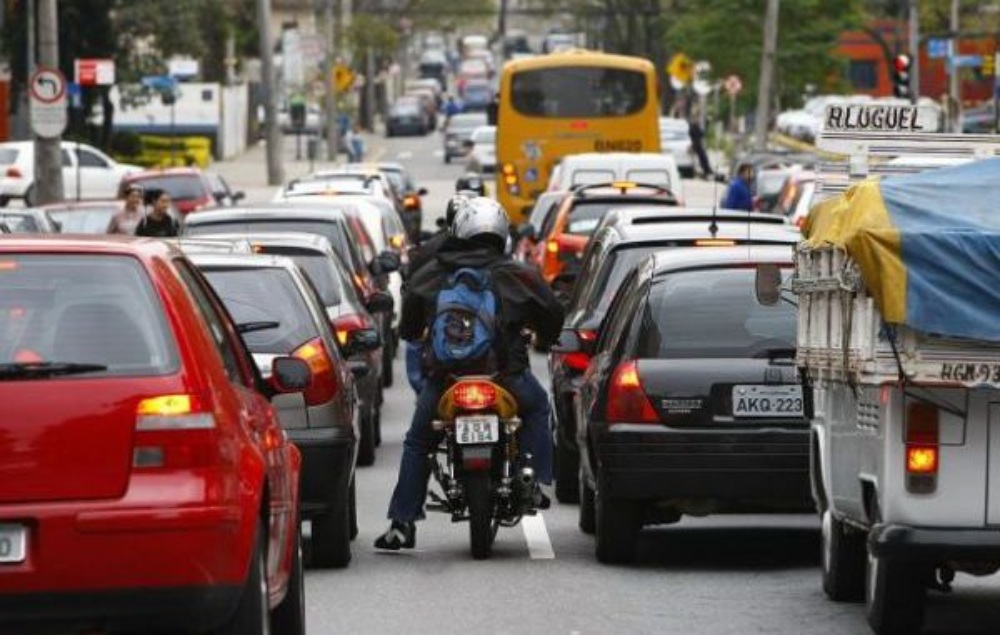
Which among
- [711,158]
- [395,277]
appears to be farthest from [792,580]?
[711,158]

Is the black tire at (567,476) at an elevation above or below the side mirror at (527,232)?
above

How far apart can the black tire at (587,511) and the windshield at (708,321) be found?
60.8 inches

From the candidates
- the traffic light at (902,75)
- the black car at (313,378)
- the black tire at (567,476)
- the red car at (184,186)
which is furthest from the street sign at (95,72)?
the black car at (313,378)

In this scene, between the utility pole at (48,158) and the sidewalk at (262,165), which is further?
the sidewalk at (262,165)

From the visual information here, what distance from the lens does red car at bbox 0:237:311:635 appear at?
8156mm

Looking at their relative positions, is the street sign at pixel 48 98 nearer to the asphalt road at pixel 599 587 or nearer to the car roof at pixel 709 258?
the asphalt road at pixel 599 587

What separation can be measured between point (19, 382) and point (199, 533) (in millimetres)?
680

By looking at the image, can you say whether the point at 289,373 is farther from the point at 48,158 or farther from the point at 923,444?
the point at 48,158

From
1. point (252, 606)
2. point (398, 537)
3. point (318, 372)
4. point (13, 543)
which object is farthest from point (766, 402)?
point (13, 543)

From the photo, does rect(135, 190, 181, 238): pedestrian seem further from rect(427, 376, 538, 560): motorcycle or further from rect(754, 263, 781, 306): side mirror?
rect(754, 263, 781, 306): side mirror

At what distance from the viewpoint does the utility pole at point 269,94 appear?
7101 cm

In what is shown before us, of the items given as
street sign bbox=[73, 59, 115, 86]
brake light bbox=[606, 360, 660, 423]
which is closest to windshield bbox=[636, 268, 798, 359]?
brake light bbox=[606, 360, 660, 423]

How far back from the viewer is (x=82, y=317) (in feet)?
27.6

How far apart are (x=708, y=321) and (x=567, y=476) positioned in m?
3.55
